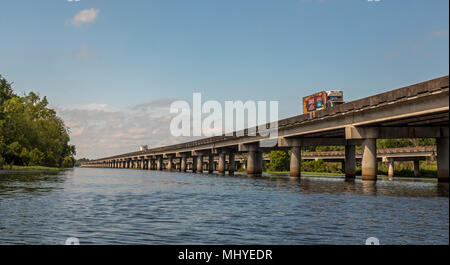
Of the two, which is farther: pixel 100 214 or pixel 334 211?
pixel 334 211

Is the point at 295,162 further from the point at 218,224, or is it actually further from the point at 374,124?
the point at 218,224

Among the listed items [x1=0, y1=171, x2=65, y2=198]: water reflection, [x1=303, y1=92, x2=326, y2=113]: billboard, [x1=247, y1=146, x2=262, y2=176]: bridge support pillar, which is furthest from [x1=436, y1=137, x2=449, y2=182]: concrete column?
[x1=0, y1=171, x2=65, y2=198]: water reflection

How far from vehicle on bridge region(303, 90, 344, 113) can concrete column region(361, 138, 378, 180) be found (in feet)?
93.2

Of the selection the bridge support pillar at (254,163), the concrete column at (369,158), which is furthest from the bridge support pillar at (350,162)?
the bridge support pillar at (254,163)

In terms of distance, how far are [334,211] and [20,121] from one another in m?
92.3

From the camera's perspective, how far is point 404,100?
39.6m

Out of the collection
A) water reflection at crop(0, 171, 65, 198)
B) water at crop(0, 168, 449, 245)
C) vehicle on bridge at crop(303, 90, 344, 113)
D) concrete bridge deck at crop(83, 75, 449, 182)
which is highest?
vehicle on bridge at crop(303, 90, 344, 113)

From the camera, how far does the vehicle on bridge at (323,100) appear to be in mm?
78256

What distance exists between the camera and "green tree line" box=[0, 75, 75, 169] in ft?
302

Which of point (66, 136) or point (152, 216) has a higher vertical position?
point (66, 136)

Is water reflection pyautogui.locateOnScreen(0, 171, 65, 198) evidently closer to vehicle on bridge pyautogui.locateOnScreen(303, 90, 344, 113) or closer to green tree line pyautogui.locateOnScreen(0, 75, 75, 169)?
green tree line pyautogui.locateOnScreen(0, 75, 75, 169)
